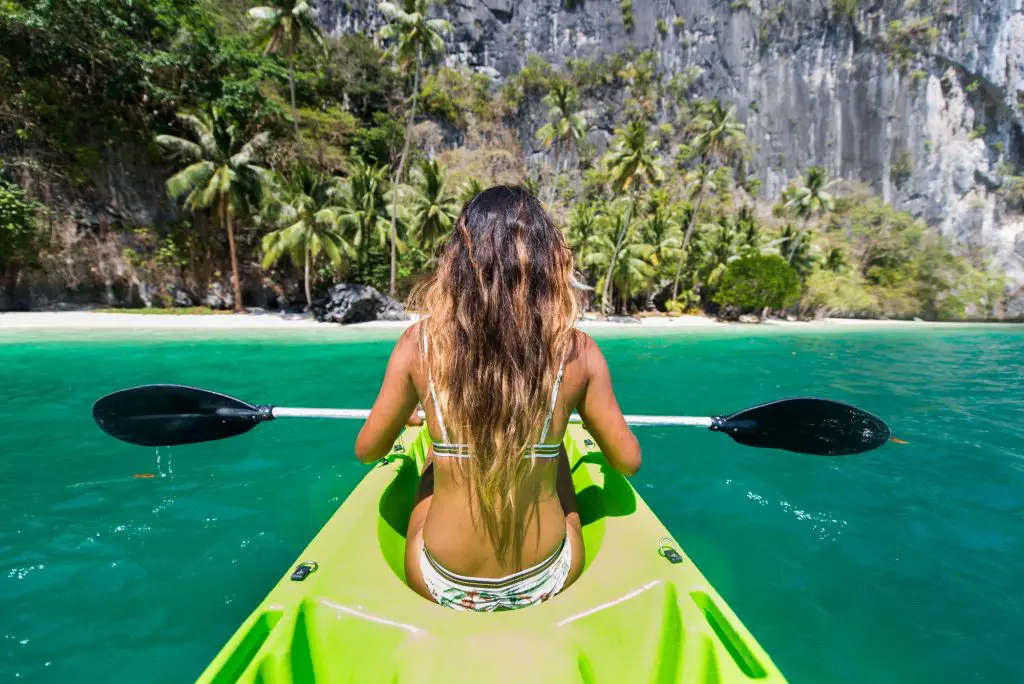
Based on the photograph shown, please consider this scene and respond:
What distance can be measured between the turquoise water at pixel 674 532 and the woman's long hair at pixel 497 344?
222 centimetres

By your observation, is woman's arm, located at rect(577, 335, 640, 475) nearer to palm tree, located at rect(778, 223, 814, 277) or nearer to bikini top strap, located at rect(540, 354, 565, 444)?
bikini top strap, located at rect(540, 354, 565, 444)

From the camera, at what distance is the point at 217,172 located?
21.3m

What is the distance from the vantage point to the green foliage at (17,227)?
19062 millimetres

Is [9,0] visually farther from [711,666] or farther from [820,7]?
[820,7]

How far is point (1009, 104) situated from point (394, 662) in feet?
230

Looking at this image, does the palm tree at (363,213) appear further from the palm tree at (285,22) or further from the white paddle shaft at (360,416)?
the white paddle shaft at (360,416)

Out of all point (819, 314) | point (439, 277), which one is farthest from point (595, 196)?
point (439, 277)

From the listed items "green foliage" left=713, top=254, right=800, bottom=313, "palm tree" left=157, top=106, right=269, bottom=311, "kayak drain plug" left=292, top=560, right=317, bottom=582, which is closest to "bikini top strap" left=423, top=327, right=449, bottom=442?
"kayak drain plug" left=292, top=560, right=317, bottom=582

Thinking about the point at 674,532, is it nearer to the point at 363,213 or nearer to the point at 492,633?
the point at 492,633

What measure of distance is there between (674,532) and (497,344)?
3182 millimetres

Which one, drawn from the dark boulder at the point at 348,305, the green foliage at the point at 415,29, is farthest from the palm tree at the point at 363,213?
the green foliage at the point at 415,29

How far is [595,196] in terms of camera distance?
4319cm

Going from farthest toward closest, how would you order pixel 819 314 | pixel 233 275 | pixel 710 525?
pixel 819 314 < pixel 233 275 < pixel 710 525

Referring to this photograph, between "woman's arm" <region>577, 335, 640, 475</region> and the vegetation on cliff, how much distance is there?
1279cm
